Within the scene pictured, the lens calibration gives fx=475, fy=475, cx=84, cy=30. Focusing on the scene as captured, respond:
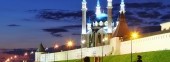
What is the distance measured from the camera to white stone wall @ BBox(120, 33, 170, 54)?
5885cm

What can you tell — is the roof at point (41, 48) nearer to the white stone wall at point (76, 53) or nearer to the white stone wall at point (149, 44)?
the white stone wall at point (76, 53)

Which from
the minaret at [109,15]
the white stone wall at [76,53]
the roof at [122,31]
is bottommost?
the white stone wall at [76,53]

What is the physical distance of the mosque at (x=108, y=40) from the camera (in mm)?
63688

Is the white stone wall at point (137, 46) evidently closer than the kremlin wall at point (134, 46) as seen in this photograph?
Yes

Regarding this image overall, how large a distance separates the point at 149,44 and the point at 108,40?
168ft

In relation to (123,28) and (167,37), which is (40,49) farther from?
(167,37)

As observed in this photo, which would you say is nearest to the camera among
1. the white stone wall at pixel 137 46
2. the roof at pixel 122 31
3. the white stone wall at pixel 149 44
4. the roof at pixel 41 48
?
the white stone wall at pixel 149 44

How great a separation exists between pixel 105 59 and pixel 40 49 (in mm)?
63687

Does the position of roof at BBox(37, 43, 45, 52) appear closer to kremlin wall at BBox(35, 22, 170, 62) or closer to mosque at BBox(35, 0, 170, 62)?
mosque at BBox(35, 0, 170, 62)

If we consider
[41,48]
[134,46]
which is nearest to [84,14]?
[41,48]

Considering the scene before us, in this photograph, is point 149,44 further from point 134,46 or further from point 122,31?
point 122,31

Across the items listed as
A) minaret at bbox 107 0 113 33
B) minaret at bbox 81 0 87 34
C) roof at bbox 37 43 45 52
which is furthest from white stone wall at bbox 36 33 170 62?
roof at bbox 37 43 45 52

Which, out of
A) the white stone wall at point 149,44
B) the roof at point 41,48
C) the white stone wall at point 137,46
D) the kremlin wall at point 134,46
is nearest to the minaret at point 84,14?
the roof at point 41,48

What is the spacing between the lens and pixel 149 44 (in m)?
65.2
